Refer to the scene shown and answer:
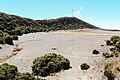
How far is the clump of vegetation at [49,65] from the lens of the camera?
1889 inches

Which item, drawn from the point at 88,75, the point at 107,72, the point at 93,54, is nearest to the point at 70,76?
the point at 88,75

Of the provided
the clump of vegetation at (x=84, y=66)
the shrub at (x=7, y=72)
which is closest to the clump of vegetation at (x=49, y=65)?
the clump of vegetation at (x=84, y=66)

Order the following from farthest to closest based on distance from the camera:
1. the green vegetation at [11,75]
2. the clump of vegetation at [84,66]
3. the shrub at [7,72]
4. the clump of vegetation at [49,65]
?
the clump of vegetation at [84,66] < the clump of vegetation at [49,65] < the shrub at [7,72] < the green vegetation at [11,75]

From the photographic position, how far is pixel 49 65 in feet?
160

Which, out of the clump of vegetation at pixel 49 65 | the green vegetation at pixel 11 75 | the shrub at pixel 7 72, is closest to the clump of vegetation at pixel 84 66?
the clump of vegetation at pixel 49 65

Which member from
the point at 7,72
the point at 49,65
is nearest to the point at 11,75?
the point at 7,72

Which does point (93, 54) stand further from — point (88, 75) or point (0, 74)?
point (0, 74)

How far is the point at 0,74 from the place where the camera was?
137 ft

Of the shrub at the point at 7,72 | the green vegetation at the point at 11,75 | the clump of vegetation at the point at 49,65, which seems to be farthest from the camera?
the clump of vegetation at the point at 49,65

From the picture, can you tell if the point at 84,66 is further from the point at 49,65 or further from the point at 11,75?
the point at 11,75

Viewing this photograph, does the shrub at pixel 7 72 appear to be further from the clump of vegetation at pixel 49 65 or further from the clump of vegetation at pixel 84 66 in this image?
the clump of vegetation at pixel 84 66

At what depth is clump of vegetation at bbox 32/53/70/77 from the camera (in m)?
48.0

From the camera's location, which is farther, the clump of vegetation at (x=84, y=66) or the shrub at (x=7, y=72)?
the clump of vegetation at (x=84, y=66)

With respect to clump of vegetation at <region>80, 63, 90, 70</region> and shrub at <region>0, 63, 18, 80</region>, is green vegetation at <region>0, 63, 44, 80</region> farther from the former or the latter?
clump of vegetation at <region>80, 63, 90, 70</region>
